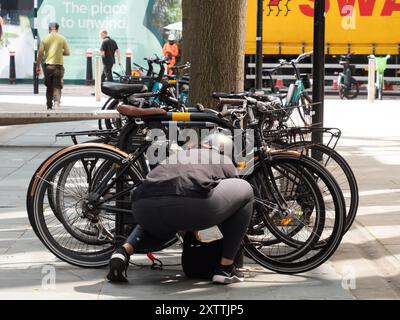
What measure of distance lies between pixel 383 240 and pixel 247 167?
5.38 feet

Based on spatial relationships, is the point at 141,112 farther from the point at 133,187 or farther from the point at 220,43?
the point at 220,43

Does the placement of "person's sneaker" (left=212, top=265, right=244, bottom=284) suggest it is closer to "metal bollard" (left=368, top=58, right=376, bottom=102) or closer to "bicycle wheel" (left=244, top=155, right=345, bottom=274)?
"bicycle wheel" (left=244, top=155, right=345, bottom=274)

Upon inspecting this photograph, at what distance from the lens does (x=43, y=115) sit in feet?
50.1

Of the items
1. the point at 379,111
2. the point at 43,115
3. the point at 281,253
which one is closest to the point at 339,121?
the point at 379,111

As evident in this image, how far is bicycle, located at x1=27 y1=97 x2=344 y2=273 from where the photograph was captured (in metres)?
6.53

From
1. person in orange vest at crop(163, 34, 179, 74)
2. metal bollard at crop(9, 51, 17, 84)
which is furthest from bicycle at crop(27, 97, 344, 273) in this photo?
metal bollard at crop(9, 51, 17, 84)

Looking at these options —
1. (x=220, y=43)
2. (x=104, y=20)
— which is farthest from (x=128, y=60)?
(x=220, y=43)

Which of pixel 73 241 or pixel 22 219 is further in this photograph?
pixel 22 219

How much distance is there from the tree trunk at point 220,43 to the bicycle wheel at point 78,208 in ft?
4.73

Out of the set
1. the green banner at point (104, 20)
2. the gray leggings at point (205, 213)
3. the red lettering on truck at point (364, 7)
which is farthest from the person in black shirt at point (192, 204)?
the green banner at point (104, 20)

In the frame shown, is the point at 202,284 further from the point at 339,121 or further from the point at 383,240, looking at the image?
the point at 339,121

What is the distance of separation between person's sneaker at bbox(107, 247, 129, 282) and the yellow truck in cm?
2346

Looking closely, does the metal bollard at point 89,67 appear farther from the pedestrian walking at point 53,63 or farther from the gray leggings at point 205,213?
the gray leggings at point 205,213

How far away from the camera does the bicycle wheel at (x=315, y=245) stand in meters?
6.41
